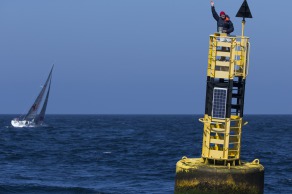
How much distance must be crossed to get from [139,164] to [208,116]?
3065 centimetres

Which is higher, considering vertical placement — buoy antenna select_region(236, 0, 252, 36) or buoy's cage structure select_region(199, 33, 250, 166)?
buoy antenna select_region(236, 0, 252, 36)

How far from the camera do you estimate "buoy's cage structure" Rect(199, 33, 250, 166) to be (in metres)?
16.3

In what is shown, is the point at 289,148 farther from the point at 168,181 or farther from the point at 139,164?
the point at 168,181

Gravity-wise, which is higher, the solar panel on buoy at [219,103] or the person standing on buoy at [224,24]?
the person standing on buoy at [224,24]

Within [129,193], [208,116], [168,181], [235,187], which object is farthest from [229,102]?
[168,181]

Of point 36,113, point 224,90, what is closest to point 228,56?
point 224,90

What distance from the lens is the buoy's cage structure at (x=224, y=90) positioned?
16281 mm

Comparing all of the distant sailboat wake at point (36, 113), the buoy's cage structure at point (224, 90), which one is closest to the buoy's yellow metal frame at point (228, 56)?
the buoy's cage structure at point (224, 90)

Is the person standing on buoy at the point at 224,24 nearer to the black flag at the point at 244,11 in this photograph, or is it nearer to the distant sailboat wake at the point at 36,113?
the black flag at the point at 244,11

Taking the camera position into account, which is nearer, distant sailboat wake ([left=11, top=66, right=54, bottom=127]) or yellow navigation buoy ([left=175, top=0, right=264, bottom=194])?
yellow navigation buoy ([left=175, top=0, right=264, bottom=194])

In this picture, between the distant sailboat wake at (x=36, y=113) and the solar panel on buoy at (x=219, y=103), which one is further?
the distant sailboat wake at (x=36, y=113)

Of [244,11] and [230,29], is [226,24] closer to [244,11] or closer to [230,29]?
[230,29]

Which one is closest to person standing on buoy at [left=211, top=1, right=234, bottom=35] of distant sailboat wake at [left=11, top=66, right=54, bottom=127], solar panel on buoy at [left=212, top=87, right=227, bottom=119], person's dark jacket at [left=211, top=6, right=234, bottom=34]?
person's dark jacket at [left=211, top=6, right=234, bottom=34]

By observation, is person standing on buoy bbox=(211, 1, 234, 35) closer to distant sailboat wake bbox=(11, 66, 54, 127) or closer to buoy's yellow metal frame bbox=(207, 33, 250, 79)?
buoy's yellow metal frame bbox=(207, 33, 250, 79)
